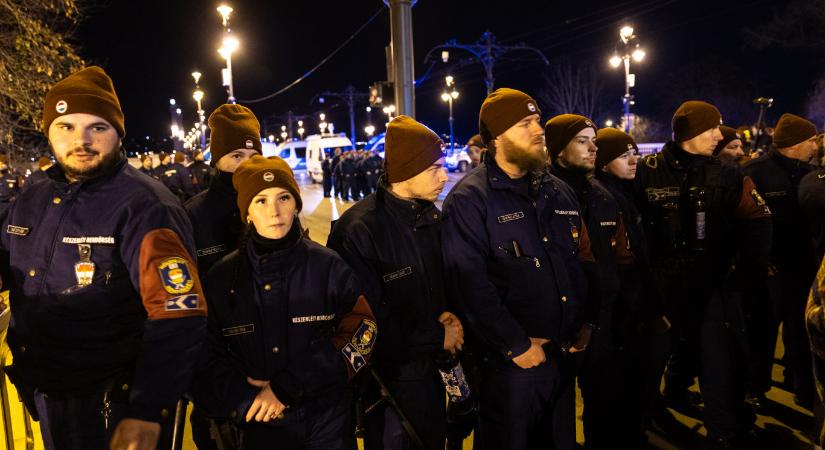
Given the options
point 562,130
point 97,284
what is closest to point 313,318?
point 97,284

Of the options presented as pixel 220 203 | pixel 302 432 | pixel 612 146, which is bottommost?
pixel 302 432

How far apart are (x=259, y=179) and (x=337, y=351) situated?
93 centimetres

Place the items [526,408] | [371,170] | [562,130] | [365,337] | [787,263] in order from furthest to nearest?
[371,170]
[787,263]
[562,130]
[526,408]
[365,337]

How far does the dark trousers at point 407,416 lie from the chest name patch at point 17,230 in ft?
5.83

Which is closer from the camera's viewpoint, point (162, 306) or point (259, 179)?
point (162, 306)

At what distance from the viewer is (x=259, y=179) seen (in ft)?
9.36

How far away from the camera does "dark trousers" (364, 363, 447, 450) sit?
9.96 feet

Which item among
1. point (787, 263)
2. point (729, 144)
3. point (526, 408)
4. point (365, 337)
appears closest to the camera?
point (365, 337)

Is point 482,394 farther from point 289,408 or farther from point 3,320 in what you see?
point 3,320

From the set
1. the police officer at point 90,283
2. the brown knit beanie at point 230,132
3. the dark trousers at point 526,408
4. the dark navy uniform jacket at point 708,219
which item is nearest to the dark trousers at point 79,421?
the police officer at point 90,283

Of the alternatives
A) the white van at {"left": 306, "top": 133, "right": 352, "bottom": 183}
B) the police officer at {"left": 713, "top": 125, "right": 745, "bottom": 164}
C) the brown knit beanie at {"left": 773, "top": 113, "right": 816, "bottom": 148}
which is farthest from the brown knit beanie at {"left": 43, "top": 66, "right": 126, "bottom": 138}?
the white van at {"left": 306, "top": 133, "right": 352, "bottom": 183}

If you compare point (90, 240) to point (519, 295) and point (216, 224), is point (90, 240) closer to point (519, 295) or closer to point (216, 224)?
point (216, 224)

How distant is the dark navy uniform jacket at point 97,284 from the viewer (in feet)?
7.56

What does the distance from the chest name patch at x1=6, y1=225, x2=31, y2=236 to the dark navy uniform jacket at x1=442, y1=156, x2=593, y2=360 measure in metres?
2.01
